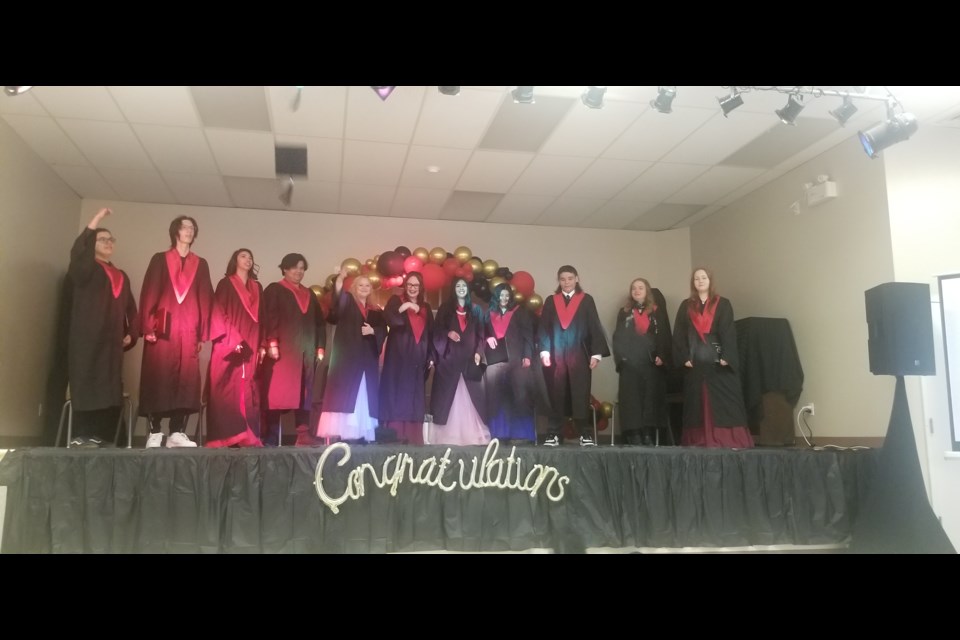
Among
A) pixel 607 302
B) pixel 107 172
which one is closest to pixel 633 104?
pixel 607 302

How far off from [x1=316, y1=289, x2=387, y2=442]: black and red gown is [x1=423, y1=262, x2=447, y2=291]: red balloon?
3.21ft

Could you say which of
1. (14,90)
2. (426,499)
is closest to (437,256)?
(426,499)

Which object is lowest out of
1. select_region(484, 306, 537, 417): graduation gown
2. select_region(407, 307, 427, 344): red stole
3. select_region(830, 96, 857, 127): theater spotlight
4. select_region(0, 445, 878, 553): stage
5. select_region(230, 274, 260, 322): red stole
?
select_region(0, 445, 878, 553): stage

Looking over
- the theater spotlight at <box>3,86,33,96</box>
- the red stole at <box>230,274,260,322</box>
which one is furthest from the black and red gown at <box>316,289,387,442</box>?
the theater spotlight at <box>3,86,33,96</box>

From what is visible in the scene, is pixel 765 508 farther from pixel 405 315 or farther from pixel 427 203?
pixel 427 203

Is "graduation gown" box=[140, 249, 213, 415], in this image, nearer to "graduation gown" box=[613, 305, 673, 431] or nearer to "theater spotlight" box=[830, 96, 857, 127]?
"graduation gown" box=[613, 305, 673, 431]

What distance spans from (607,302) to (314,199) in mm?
3423

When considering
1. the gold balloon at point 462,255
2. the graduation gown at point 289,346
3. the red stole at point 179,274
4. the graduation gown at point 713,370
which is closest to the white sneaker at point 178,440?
the graduation gown at point 289,346

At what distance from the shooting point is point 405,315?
5770mm

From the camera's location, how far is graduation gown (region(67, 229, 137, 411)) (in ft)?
15.5

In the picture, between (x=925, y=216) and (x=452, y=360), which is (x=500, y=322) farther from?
(x=925, y=216)

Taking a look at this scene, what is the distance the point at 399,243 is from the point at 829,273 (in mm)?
4225

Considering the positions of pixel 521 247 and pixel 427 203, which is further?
pixel 521 247

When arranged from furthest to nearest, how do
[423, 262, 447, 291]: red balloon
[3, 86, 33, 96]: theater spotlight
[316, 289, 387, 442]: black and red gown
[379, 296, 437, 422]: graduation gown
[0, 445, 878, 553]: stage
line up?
[423, 262, 447, 291]: red balloon → [379, 296, 437, 422]: graduation gown → [316, 289, 387, 442]: black and red gown → [3, 86, 33, 96]: theater spotlight → [0, 445, 878, 553]: stage
